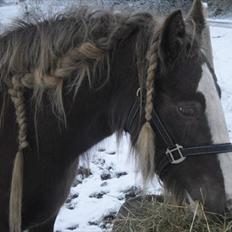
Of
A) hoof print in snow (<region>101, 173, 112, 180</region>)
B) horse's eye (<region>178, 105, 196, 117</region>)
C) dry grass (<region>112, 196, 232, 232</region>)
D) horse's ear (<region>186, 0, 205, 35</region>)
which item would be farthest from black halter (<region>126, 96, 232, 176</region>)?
hoof print in snow (<region>101, 173, 112, 180</region>)

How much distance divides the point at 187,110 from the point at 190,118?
0.12ft

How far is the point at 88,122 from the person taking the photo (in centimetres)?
230

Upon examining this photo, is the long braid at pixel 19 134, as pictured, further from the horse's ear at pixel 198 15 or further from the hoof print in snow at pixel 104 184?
the hoof print in snow at pixel 104 184

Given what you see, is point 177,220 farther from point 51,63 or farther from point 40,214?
point 51,63

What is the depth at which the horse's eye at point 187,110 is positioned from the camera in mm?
1999

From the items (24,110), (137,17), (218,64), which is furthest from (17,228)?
(218,64)

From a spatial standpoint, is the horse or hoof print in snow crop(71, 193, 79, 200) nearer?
the horse

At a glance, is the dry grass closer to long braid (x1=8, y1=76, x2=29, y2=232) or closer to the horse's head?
the horse's head

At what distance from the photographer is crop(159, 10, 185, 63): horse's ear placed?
1944mm

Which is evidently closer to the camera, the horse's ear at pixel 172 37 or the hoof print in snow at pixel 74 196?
the horse's ear at pixel 172 37

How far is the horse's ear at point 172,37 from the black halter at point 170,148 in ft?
0.85

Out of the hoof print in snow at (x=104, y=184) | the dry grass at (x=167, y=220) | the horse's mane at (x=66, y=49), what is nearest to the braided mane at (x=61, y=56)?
the horse's mane at (x=66, y=49)

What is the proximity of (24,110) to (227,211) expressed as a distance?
3.59 ft

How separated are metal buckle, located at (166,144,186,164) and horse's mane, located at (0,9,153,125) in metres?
0.44
